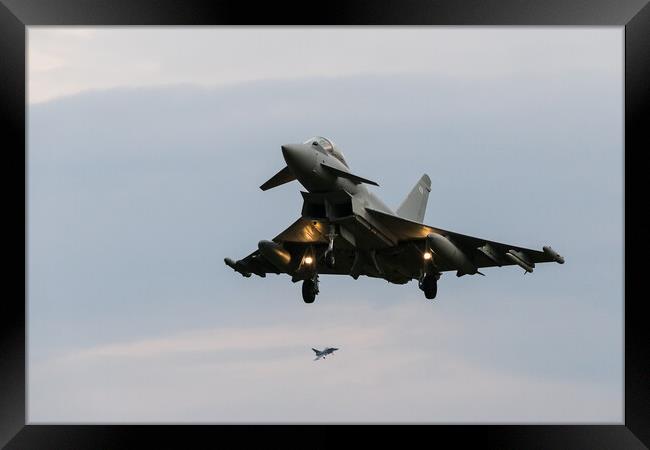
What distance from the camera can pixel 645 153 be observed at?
2209 cm

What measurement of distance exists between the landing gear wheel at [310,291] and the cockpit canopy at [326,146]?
4.54m

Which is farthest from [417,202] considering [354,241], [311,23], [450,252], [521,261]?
[311,23]

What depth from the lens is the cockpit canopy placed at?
104ft

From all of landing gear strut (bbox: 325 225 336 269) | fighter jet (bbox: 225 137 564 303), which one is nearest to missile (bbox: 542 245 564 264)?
fighter jet (bbox: 225 137 564 303)

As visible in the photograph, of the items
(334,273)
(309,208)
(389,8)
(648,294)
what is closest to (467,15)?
(389,8)

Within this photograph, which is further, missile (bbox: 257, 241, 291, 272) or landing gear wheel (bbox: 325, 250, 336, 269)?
missile (bbox: 257, 241, 291, 272)

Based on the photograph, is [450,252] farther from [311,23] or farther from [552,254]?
[311,23]

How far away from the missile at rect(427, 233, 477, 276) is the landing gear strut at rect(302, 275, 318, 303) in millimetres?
4188

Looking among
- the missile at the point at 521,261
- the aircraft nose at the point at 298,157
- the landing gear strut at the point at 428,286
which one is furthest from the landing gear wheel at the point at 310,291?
the missile at the point at 521,261

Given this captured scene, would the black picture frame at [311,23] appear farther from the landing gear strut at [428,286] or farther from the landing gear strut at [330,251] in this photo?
the landing gear strut at [428,286]

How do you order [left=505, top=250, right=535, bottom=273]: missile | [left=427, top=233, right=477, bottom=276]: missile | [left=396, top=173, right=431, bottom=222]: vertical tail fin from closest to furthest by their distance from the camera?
1. [left=427, top=233, right=477, bottom=276]: missile
2. [left=505, top=250, right=535, bottom=273]: missile
3. [left=396, top=173, right=431, bottom=222]: vertical tail fin

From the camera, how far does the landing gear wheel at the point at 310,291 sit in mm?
34750

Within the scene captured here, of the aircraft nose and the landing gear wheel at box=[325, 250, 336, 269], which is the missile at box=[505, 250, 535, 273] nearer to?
the landing gear wheel at box=[325, 250, 336, 269]

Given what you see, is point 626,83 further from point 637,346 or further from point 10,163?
point 10,163
